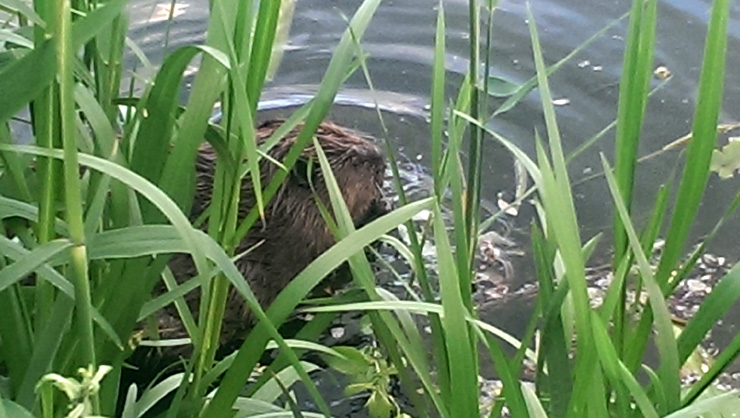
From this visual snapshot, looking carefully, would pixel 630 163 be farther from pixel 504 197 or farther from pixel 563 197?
pixel 504 197

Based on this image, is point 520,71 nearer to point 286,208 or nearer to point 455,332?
point 286,208

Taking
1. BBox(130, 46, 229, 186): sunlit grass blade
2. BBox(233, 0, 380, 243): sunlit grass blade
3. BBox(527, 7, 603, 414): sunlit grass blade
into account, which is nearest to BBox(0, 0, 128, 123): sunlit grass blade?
BBox(130, 46, 229, 186): sunlit grass blade

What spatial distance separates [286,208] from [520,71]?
855 mm

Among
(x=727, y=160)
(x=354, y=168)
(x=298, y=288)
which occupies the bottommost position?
(x=298, y=288)

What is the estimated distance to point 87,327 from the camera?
74 cm

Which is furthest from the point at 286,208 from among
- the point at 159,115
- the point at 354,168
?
the point at 159,115

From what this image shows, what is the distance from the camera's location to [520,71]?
230 centimetres

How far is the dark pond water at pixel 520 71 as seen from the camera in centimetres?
200

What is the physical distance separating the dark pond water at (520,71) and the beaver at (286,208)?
300 millimetres

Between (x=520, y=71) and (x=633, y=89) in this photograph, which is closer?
(x=633, y=89)

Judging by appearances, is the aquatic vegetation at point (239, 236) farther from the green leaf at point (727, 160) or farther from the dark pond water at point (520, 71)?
the dark pond water at point (520, 71)

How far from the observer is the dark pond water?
6.57ft

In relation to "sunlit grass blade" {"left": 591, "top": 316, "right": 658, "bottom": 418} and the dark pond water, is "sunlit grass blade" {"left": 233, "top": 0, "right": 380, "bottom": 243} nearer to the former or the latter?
"sunlit grass blade" {"left": 591, "top": 316, "right": 658, "bottom": 418}

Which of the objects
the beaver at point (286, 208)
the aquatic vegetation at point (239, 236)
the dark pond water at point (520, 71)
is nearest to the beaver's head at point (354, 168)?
the beaver at point (286, 208)
